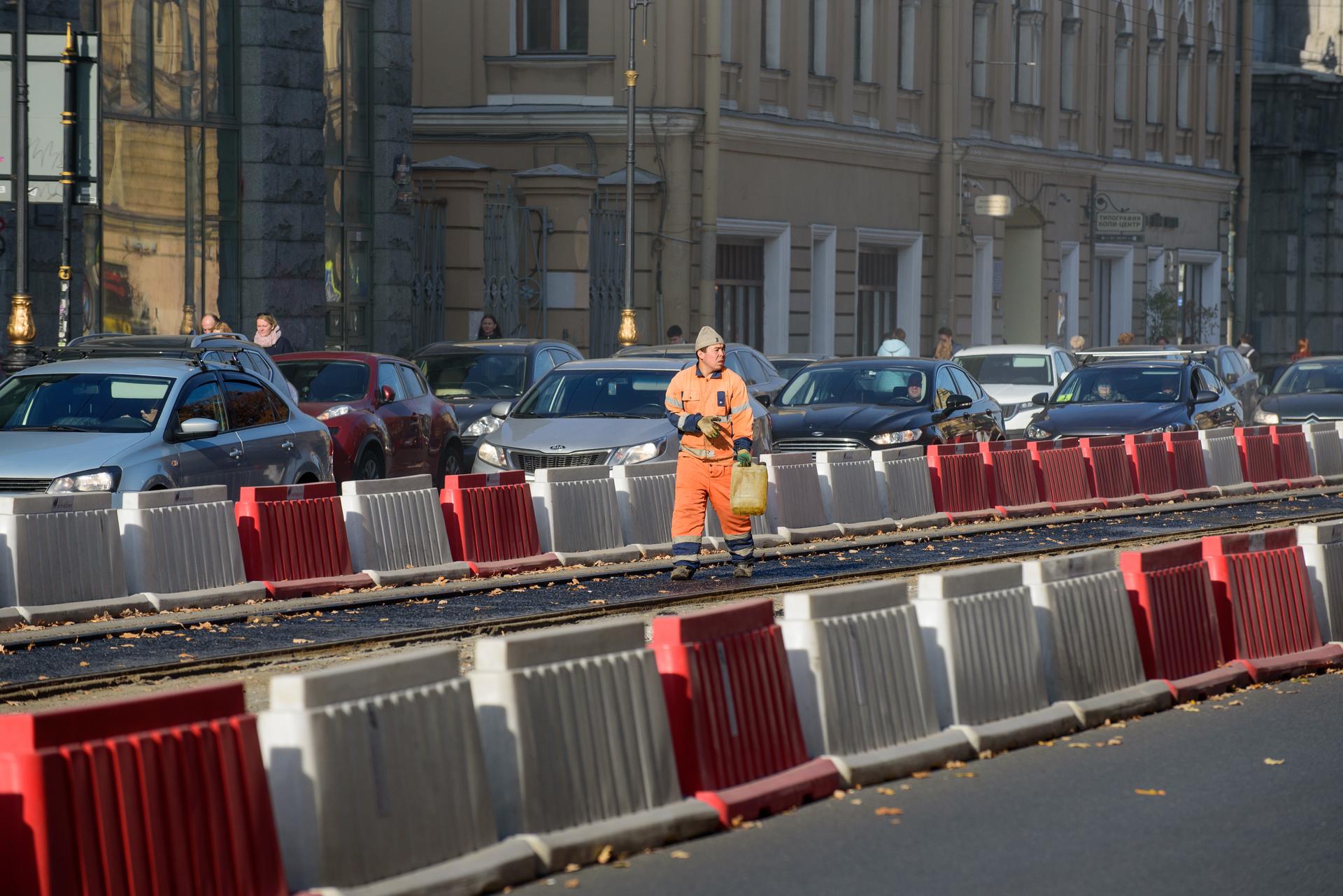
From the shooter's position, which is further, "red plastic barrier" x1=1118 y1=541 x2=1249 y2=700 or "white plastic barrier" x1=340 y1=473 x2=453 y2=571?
"white plastic barrier" x1=340 y1=473 x2=453 y2=571

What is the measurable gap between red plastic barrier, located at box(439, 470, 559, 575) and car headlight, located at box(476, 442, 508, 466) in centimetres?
226

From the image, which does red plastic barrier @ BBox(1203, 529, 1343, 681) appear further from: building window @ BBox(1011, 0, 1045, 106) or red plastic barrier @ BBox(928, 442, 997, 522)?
building window @ BBox(1011, 0, 1045, 106)

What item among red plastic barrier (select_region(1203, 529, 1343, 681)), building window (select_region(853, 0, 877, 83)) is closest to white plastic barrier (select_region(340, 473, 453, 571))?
red plastic barrier (select_region(1203, 529, 1343, 681))

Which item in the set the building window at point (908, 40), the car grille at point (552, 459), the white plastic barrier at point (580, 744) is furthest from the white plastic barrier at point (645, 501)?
the building window at point (908, 40)

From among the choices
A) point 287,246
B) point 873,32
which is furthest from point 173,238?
point 873,32

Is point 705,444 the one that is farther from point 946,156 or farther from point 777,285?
point 946,156

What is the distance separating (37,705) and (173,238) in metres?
19.0

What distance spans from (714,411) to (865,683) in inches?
261

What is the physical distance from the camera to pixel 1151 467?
1024 inches

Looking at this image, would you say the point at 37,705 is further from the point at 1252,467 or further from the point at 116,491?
the point at 1252,467

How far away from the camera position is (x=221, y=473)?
16312 mm

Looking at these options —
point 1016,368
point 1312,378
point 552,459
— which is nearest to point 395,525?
point 552,459

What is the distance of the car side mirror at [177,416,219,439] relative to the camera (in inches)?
610

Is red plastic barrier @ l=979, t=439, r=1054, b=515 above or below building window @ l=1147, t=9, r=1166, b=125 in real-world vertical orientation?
below
